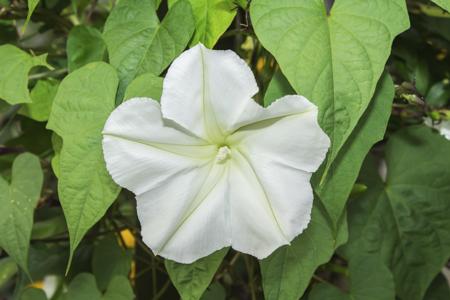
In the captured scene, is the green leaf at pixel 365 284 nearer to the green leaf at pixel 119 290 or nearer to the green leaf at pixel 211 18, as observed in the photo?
the green leaf at pixel 119 290

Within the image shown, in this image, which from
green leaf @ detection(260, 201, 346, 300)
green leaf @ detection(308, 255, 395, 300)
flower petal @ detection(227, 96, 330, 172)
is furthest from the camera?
green leaf @ detection(308, 255, 395, 300)

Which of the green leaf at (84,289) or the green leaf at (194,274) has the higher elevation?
the green leaf at (194,274)

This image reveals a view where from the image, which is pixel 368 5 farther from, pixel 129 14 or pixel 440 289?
pixel 440 289

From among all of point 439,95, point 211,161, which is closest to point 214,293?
point 211,161

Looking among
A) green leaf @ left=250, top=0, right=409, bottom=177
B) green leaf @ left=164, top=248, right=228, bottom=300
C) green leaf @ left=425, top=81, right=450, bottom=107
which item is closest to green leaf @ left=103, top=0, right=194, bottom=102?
green leaf @ left=250, top=0, right=409, bottom=177

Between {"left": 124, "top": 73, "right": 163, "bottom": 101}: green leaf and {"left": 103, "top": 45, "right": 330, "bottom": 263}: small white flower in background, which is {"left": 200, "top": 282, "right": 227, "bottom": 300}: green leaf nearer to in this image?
{"left": 103, "top": 45, "right": 330, "bottom": 263}: small white flower in background

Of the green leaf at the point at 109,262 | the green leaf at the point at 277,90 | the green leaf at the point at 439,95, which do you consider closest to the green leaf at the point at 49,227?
the green leaf at the point at 109,262
